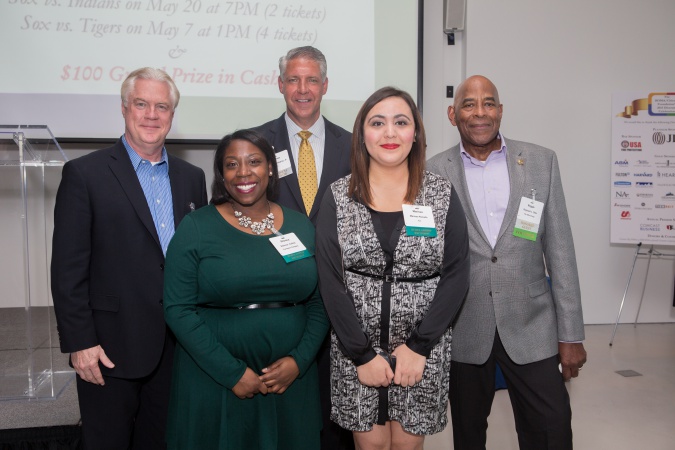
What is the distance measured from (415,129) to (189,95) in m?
2.65

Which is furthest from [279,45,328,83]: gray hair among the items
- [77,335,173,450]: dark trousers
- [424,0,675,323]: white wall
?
[424,0,675,323]: white wall

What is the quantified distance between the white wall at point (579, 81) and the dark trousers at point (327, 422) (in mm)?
3063

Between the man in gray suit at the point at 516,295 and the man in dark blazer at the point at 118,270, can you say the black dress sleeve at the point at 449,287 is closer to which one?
the man in gray suit at the point at 516,295

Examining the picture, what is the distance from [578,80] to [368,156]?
402cm

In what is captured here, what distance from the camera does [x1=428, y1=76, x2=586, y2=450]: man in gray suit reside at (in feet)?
6.51

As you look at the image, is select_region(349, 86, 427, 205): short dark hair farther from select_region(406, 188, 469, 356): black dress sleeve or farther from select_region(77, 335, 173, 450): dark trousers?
select_region(77, 335, 173, 450): dark trousers

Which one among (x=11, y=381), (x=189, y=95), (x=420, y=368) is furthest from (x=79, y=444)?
(x=189, y=95)

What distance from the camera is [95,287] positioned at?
1.92 meters

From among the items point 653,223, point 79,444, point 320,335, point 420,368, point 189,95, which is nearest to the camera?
point 420,368

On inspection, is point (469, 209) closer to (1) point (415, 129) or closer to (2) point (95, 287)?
(1) point (415, 129)

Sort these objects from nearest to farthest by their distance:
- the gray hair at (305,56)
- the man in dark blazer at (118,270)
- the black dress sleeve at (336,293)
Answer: the black dress sleeve at (336,293) → the man in dark blazer at (118,270) → the gray hair at (305,56)

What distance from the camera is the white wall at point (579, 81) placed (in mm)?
4922

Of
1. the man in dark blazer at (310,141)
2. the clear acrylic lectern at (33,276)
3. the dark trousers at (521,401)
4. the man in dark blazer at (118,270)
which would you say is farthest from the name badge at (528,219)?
the clear acrylic lectern at (33,276)

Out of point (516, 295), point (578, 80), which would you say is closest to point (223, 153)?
point (516, 295)
